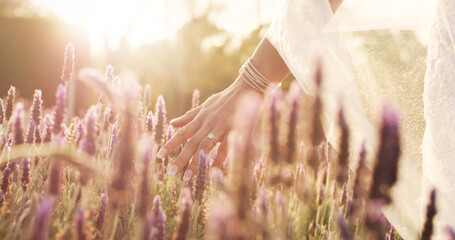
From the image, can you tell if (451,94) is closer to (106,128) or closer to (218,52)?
(106,128)

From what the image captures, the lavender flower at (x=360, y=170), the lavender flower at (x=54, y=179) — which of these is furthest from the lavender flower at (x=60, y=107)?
the lavender flower at (x=360, y=170)

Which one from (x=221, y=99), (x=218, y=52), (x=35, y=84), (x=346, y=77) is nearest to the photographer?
(x=346, y=77)

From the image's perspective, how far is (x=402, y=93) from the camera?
179 centimetres

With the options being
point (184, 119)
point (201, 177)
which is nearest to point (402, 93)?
Result: point (201, 177)

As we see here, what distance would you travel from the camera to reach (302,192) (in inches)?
56.8

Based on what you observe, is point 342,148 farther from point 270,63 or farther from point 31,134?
point 31,134

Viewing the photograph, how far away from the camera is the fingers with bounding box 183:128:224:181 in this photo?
1729 mm

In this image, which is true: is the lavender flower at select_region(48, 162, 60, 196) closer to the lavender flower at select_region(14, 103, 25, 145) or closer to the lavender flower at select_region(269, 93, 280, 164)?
the lavender flower at select_region(14, 103, 25, 145)

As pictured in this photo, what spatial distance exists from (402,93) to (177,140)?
1.02 metres

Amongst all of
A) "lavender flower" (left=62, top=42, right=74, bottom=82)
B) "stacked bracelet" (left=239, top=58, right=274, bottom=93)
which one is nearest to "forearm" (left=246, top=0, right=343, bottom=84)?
"stacked bracelet" (left=239, top=58, right=274, bottom=93)

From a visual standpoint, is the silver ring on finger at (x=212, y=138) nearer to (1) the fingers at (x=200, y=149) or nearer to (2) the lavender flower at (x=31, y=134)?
(1) the fingers at (x=200, y=149)

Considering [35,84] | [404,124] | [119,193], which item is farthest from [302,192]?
[35,84]

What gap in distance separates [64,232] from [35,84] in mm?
11325

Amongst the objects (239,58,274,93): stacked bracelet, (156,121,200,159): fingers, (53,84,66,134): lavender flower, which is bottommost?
(156,121,200,159): fingers
